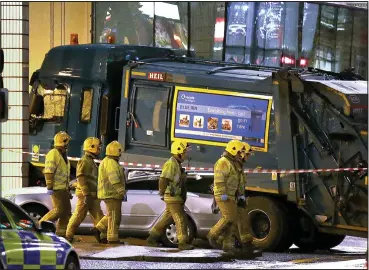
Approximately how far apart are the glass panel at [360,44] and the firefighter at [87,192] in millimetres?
14925

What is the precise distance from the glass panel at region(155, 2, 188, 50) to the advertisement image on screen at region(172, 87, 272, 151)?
9663mm

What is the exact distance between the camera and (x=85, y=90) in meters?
22.8

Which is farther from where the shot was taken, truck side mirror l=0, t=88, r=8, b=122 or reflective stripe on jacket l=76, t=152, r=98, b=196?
reflective stripe on jacket l=76, t=152, r=98, b=196

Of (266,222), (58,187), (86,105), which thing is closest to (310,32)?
(86,105)

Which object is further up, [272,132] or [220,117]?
[220,117]

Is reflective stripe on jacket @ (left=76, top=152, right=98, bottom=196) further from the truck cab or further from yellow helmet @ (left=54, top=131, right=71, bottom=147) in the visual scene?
the truck cab

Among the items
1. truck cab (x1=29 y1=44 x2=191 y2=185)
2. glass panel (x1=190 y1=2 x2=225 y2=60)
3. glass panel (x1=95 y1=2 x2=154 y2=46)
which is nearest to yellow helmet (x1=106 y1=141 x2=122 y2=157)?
truck cab (x1=29 y1=44 x2=191 y2=185)

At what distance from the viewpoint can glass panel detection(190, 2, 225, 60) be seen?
30609mm

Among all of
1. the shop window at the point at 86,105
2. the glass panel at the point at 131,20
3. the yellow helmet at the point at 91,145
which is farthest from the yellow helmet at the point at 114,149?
the glass panel at the point at 131,20

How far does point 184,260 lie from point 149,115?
4.65 m

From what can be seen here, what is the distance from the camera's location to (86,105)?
2275 centimetres

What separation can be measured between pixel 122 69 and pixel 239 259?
18.8 feet

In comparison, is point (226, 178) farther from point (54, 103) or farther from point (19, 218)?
point (54, 103)

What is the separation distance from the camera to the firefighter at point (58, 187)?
771 inches
